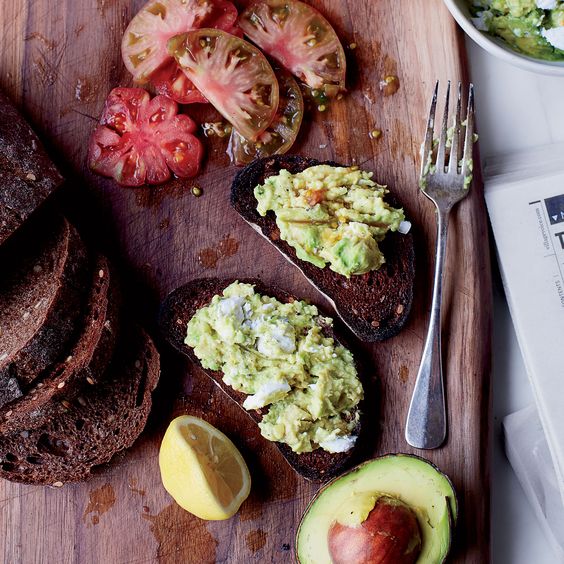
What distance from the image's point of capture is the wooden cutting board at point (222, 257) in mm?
3373

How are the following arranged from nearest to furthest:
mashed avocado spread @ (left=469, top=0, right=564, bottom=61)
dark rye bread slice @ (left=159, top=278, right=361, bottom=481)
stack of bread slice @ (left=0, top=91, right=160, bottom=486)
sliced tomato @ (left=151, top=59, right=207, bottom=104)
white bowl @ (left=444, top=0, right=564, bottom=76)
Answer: mashed avocado spread @ (left=469, top=0, right=564, bottom=61), white bowl @ (left=444, top=0, right=564, bottom=76), stack of bread slice @ (left=0, top=91, right=160, bottom=486), dark rye bread slice @ (left=159, top=278, right=361, bottom=481), sliced tomato @ (left=151, top=59, right=207, bottom=104)

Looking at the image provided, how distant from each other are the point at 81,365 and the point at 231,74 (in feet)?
4.34

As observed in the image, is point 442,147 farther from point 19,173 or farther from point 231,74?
point 19,173

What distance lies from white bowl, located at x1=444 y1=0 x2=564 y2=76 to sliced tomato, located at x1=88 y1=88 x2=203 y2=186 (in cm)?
117

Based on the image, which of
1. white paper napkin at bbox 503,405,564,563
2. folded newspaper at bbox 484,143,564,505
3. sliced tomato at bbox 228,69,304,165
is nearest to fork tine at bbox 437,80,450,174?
folded newspaper at bbox 484,143,564,505

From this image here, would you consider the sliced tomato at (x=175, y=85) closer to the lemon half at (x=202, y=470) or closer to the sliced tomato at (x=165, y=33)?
the sliced tomato at (x=165, y=33)

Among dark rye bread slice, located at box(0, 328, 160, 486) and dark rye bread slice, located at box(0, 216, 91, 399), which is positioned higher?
dark rye bread slice, located at box(0, 216, 91, 399)

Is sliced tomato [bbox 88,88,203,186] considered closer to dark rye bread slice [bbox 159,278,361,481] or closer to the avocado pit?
dark rye bread slice [bbox 159,278,361,481]

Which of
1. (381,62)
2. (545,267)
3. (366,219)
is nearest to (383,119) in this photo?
(381,62)

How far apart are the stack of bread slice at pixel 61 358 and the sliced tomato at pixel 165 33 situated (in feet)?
1.90

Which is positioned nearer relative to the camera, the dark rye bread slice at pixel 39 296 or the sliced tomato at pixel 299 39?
the dark rye bread slice at pixel 39 296

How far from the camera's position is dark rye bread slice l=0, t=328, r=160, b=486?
350 centimetres

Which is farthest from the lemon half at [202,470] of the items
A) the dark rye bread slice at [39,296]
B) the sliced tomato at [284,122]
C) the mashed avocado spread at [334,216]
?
the sliced tomato at [284,122]

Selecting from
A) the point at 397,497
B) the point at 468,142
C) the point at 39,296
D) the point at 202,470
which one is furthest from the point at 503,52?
the point at 39,296
